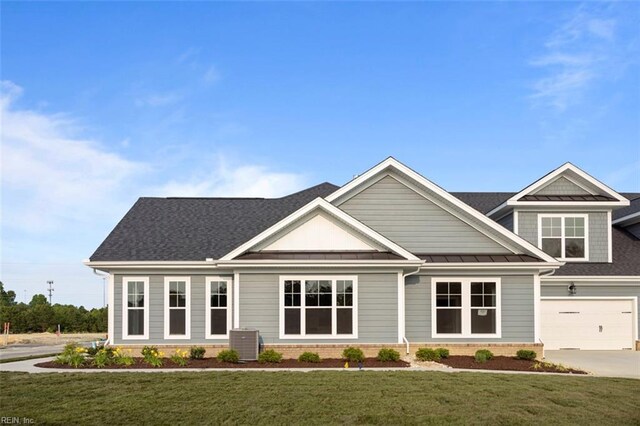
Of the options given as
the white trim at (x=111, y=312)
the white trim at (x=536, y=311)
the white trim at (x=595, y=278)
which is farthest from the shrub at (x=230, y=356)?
the white trim at (x=595, y=278)

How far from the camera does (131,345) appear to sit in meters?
20.3

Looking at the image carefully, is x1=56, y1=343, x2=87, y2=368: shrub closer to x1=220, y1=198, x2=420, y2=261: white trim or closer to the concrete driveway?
x1=220, y1=198, x2=420, y2=261: white trim

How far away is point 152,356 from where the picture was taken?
18016 millimetres

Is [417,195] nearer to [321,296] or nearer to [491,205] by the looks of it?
[321,296]

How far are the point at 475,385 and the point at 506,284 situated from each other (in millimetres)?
7069

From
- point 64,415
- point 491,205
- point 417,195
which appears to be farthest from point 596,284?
point 64,415

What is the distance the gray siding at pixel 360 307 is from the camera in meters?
19.5

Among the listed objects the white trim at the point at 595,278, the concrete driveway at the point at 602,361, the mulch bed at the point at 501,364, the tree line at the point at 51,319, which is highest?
the white trim at the point at 595,278

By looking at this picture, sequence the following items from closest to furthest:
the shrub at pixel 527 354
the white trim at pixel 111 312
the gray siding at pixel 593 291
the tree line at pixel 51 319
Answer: the shrub at pixel 527 354 → the white trim at pixel 111 312 → the gray siding at pixel 593 291 → the tree line at pixel 51 319

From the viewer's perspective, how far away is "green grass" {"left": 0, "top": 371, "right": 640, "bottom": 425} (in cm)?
1085

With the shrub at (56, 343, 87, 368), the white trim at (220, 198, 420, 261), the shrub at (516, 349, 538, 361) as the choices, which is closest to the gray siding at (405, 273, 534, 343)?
the shrub at (516, 349, 538, 361)

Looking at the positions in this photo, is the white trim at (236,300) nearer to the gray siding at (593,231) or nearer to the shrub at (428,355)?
the shrub at (428,355)

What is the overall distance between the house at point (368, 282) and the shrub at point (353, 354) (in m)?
0.57

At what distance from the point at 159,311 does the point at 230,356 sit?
3.61 metres
